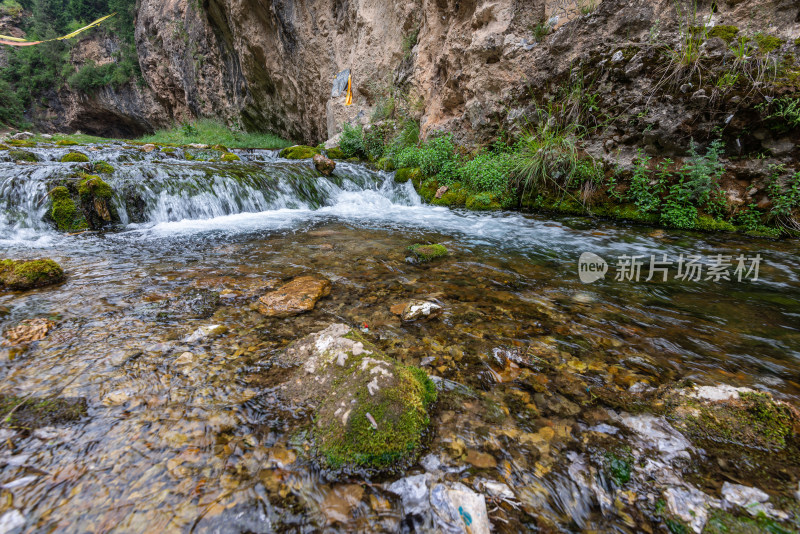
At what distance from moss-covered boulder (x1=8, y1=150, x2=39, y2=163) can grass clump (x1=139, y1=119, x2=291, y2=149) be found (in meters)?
9.74

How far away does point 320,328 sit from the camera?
81.4 inches

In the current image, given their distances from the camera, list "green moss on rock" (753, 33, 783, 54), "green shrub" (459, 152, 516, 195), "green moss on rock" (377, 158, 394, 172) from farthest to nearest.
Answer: "green moss on rock" (377, 158, 394, 172) < "green shrub" (459, 152, 516, 195) < "green moss on rock" (753, 33, 783, 54)

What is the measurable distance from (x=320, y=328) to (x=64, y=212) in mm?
5516

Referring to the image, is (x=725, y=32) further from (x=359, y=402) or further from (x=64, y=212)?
(x=64, y=212)

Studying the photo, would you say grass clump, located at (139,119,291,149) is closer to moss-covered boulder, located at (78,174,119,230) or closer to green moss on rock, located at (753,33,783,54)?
moss-covered boulder, located at (78,174,119,230)

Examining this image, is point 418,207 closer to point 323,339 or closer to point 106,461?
point 323,339

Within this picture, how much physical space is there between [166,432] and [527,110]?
7378mm

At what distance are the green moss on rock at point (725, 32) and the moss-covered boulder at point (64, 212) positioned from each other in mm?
10131

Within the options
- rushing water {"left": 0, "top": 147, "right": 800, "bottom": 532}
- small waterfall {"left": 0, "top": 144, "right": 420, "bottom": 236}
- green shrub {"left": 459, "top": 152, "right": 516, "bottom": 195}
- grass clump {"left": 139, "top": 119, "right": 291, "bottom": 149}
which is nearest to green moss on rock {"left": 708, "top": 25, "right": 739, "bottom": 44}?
rushing water {"left": 0, "top": 147, "right": 800, "bottom": 532}

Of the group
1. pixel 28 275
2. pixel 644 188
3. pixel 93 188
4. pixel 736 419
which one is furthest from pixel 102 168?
pixel 644 188

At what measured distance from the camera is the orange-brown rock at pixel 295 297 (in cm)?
226

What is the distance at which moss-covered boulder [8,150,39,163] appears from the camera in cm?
729

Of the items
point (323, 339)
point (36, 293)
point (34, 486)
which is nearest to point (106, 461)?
point (34, 486)

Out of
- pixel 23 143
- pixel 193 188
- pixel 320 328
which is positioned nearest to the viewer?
pixel 320 328
